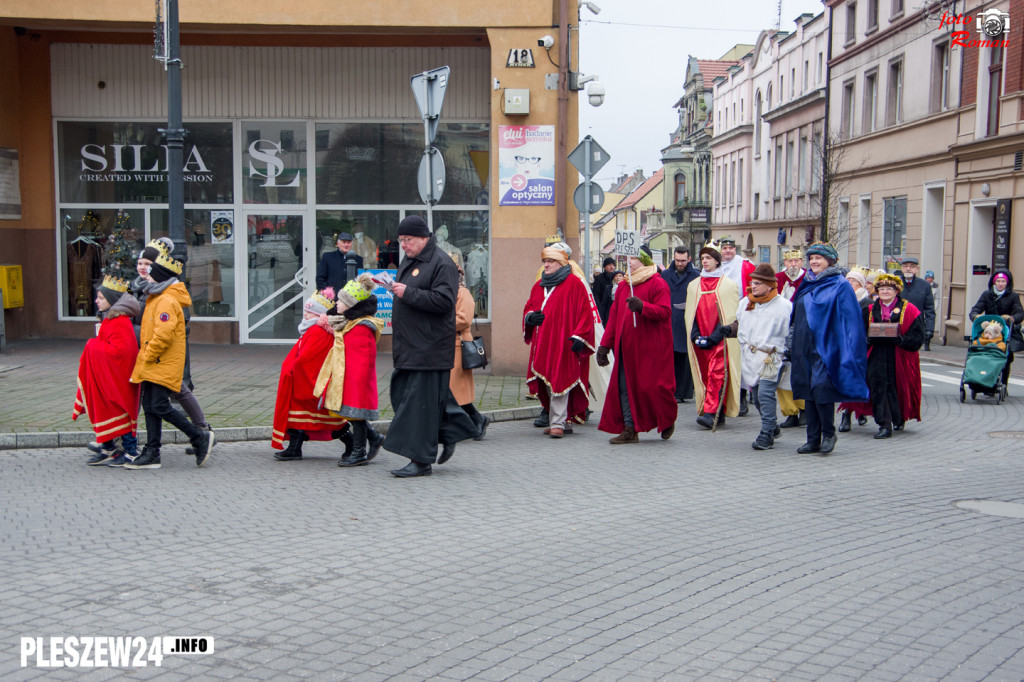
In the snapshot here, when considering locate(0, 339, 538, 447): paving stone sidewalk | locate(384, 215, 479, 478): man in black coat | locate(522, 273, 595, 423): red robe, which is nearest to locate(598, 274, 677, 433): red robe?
locate(522, 273, 595, 423): red robe

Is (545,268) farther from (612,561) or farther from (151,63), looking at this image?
(151,63)

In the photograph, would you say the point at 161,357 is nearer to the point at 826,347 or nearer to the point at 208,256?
the point at 826,347

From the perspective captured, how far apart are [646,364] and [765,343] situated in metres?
1.14

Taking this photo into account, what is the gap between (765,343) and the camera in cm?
975

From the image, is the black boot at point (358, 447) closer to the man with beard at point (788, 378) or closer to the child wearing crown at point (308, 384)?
the child wearing crown at point (308, 384)

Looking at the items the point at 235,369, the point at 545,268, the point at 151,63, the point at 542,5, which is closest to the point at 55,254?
the point at 151,63

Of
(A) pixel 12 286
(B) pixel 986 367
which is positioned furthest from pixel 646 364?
(A) pixel 12 286

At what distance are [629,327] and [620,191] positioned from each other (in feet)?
357

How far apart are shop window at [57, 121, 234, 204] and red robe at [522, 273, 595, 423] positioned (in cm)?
841

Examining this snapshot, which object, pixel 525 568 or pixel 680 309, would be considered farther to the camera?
pixel 680 309

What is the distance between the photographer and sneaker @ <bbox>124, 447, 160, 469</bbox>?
327 inches

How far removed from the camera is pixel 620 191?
116938 mm

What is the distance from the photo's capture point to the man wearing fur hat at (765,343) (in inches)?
381

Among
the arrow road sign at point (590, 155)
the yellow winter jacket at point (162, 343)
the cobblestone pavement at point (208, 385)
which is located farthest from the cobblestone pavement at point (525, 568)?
the arrow road sign at point (590, 155)
